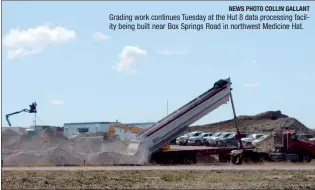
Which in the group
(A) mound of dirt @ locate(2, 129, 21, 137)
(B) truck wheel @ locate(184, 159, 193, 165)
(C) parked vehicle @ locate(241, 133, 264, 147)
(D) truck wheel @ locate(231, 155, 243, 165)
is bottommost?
(B) truck wheel @ locate(184, 159, 193, 165)

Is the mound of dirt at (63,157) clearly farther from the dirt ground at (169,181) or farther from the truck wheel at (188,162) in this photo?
the dirt ground at (169,181)

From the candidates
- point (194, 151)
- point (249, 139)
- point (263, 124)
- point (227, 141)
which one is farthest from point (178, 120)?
point (263, 124)

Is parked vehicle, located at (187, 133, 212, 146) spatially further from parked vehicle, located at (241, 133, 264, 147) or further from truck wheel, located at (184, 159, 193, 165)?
truck wheel, located at (184, 159, 193, 165)

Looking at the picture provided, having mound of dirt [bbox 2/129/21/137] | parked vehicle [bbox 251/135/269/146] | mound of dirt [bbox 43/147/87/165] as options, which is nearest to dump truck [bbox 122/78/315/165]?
mound of dirt [bbox 43/147/87/165]

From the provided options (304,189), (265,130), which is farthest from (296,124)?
(304,189)

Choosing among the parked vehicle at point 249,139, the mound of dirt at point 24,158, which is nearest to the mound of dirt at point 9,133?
the mound of dirt at point 24,158

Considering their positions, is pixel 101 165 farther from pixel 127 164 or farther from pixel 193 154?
pixel 193 154

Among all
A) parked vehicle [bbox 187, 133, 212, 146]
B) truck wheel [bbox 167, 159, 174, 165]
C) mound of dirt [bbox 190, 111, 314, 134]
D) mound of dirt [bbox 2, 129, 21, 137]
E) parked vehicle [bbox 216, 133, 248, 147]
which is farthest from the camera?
mound of dirt [bbox 190, 111, 314, 134]

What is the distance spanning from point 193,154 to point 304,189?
59.4ft

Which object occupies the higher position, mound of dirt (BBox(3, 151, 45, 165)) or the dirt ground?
the dirt ground

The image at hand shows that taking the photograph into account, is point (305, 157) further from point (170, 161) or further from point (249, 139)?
point (249, 139)

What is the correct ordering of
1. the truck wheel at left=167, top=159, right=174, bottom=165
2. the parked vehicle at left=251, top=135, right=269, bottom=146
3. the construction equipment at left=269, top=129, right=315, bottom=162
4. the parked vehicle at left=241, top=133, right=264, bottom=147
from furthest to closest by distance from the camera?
the parked vehicle at left=241, top=133, right=264, bottom=147 → the parked vehicle at left=251, top=135, right=269, bottom=146 → the construction equipment at left=269, top=129, right=315, bottom=162 → the truck wheel at left=167, top=159, right=174, bottom=165

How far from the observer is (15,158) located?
4041cm

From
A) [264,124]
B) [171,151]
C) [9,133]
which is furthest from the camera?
[264,124]
